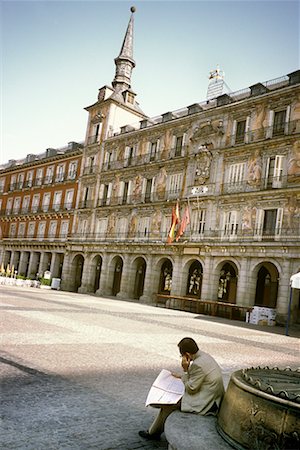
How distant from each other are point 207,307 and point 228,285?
3038 mm

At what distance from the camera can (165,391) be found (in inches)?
158

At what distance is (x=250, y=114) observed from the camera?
82.7 feet

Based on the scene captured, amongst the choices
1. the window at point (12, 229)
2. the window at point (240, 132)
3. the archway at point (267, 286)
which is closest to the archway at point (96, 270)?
the archway at point (267, 286)

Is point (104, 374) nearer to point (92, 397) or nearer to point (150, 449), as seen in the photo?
point (92, 397)

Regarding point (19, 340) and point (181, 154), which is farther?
point (181, 154)

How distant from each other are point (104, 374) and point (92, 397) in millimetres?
1154

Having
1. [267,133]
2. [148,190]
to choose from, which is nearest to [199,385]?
[267,133]

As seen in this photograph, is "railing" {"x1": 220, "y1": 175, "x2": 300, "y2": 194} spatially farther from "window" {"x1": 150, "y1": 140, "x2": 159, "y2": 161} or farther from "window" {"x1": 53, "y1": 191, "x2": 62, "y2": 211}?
"window" {"x1": 53, "y1": 191, "x2": 62, "y2": 211}

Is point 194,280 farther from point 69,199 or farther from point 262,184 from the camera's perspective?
point 69,199

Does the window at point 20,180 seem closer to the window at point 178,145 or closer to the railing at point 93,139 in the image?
the railing at point 93,139

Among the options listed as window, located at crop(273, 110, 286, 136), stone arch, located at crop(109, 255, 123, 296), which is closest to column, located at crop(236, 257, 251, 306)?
window, located at crop(273, 110, 286, 136)

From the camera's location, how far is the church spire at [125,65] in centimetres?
4075

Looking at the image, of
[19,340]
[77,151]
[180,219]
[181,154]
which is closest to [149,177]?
[181,154]

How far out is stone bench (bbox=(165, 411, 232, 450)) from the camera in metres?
3.05
